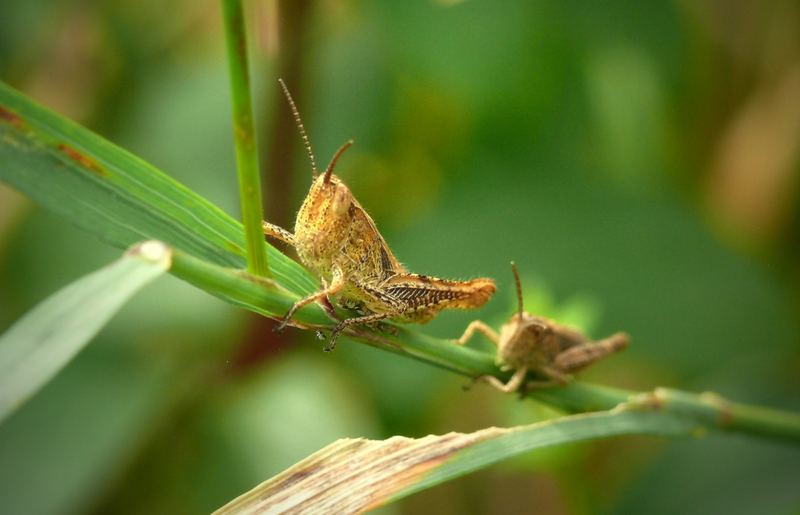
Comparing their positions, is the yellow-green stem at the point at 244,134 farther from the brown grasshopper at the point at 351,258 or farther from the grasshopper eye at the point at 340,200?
the grasshopper eye at the point at 340,200

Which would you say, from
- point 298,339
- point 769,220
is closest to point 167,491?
point 298,339

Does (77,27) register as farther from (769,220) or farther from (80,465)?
(769,220)

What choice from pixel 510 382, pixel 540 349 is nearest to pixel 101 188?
pixel 510 382

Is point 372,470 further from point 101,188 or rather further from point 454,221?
point 454,221

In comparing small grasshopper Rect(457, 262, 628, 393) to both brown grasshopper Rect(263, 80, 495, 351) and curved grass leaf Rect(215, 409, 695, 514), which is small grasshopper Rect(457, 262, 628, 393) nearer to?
brown grasshopper Rect(263, 80, 495, 351)

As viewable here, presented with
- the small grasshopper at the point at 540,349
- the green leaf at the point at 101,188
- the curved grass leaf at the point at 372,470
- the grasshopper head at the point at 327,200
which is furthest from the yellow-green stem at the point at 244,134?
the small grasshopper at the point at 540,349
